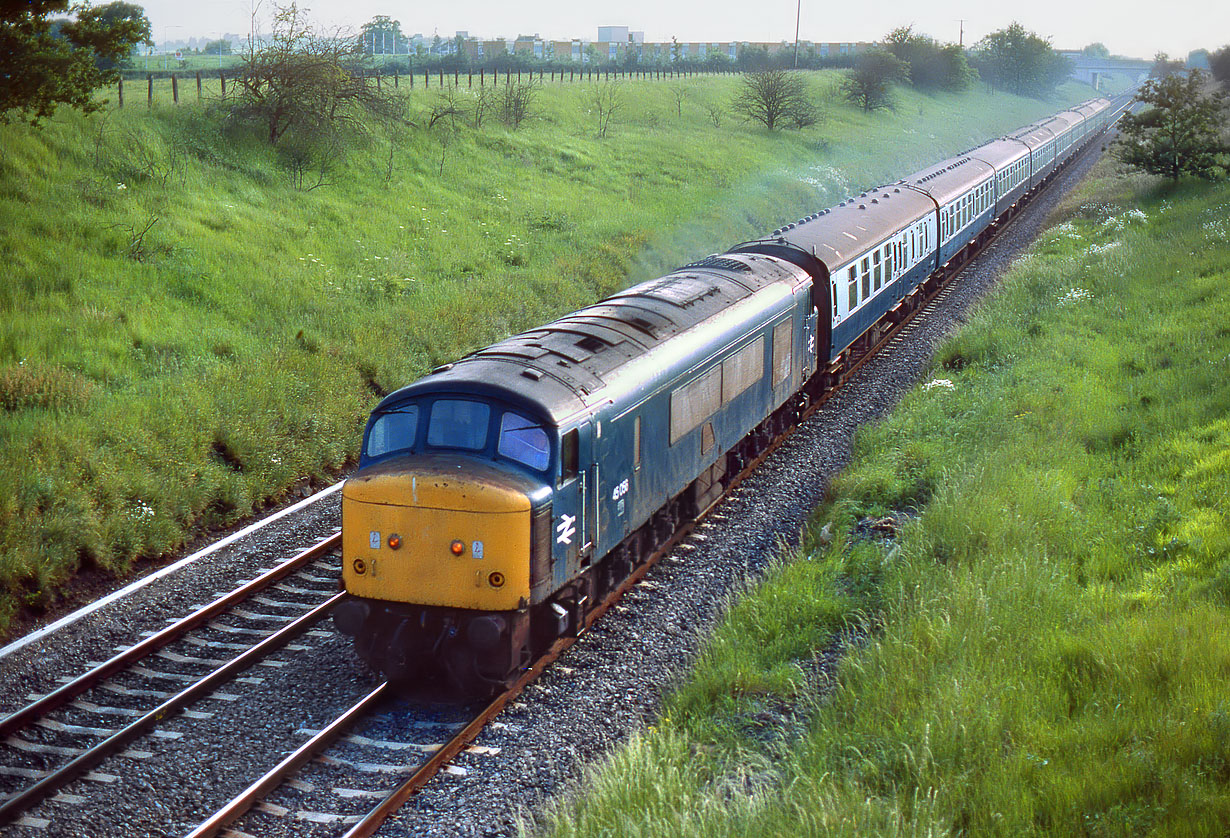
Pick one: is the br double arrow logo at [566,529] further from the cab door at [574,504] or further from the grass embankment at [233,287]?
the grass embankment at [233,287]

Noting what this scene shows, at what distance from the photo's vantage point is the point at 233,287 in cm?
2056

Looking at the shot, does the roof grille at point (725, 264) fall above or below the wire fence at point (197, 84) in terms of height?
below

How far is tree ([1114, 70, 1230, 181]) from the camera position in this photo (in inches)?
1497

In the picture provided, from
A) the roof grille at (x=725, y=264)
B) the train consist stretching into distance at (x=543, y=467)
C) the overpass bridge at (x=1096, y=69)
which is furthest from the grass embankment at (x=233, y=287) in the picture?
the overpass bridge at (x=1096, y=69)

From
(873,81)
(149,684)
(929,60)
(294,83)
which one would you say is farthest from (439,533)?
(929,60)

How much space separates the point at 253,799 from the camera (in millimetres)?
8172

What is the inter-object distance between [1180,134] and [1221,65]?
86194mm

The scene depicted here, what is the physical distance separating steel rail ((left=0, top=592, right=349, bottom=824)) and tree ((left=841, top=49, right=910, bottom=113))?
71365 mm

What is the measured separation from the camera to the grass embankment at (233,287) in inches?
548

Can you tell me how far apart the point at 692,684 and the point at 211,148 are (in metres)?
22.3

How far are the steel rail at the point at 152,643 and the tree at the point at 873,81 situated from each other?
229 ft

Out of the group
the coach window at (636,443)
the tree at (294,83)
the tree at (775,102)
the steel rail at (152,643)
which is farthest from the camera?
the tree at (775,102)

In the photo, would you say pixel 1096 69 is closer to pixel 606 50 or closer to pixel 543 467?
pixel 606 50

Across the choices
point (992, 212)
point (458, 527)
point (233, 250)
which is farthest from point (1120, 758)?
point (992, 212)
